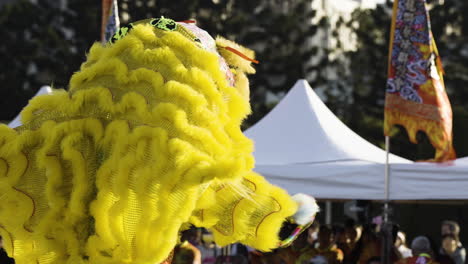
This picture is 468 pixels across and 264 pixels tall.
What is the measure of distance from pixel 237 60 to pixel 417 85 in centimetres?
425

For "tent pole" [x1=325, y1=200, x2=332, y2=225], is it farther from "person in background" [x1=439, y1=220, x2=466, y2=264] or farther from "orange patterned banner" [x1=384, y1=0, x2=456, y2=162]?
"orange patterned banner" [x1=384, y1=0, x2=456, y2=162]

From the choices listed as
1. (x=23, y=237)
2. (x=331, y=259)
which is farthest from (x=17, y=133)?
(x=331, y=259)

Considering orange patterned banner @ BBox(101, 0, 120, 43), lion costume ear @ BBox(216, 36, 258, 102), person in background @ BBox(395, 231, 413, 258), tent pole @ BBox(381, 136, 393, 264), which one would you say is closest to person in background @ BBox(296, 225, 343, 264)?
tent pole @ BBox(381, 136, 393, 264)

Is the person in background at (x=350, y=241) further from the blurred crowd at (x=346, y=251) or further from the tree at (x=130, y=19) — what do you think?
the tree at (x=130, y=19)

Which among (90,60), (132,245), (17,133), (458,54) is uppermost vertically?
(458,54)

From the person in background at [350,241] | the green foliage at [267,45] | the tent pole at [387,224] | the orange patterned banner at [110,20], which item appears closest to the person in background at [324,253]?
the person in background at [350,241]

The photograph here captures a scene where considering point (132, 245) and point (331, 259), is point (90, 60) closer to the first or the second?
point (132, 245)

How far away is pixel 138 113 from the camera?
88.1 inches

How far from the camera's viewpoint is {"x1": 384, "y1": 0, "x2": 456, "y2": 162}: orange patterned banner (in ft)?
22.1

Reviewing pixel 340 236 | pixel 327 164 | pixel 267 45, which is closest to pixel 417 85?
pixel 327 164

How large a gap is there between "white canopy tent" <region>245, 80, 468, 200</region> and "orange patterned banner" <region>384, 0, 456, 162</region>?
1.09 ft

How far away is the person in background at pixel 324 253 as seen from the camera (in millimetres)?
6820

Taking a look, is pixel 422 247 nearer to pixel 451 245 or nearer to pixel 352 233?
pixel 451 245

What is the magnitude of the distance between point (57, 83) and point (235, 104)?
70.4 feet
